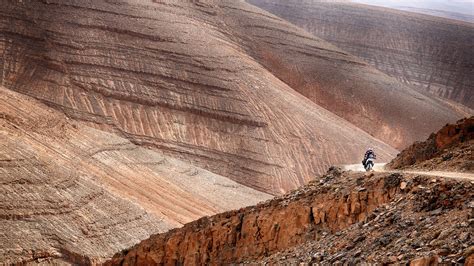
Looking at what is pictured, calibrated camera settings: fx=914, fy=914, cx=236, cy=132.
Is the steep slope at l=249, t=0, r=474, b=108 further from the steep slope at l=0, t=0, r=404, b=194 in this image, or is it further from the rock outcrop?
the steep slope at l=0, t=0, r=404, b=194

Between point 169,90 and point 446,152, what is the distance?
51419 millimetres

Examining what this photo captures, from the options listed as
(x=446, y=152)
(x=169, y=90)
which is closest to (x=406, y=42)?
(x=169, y=90)

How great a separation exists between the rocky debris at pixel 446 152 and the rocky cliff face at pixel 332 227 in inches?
91.0

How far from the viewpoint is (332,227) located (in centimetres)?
1814

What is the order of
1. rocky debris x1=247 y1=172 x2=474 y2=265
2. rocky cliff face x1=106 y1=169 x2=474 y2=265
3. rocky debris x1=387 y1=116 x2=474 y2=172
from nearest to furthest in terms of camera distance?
rocky debris x1=247 y1=172 x2=474 y2=265 < rocky cliff face x1=106 y1=169 x2=474 y2=265 < rocky debris x1=387 y1=116 x2=474 y2=172

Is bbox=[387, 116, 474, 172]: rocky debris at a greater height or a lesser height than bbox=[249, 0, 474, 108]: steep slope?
lesser

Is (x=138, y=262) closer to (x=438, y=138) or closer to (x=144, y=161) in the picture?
(x=438, y=138)

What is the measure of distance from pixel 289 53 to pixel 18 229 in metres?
63.9

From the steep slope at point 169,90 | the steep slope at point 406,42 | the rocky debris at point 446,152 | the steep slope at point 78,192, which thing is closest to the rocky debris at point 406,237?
the rocky debris at point 446,152

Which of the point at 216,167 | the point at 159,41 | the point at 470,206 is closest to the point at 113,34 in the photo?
the point at 159,41

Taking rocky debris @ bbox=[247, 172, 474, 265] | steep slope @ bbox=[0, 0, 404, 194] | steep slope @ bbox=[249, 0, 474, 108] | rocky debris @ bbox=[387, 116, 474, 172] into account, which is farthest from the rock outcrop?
rocky debris @ bbox=[247, 172, 474, 265]

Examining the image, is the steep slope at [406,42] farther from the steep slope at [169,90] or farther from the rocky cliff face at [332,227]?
the rocky cliff face at [332,227]

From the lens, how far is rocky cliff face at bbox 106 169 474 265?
1443cm

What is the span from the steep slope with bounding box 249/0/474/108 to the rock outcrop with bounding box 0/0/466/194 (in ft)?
133
